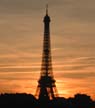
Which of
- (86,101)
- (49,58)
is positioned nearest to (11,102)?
(49,58)

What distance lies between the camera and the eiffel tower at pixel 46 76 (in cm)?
11216

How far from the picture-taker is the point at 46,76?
115m

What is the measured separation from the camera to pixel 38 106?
4601 inches

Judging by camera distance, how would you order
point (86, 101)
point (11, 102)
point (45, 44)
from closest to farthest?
1. point (45, 44)
2. point (11, 102)
3. point (86, 101)

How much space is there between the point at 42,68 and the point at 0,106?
10174 millimetres

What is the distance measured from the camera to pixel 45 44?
112250mm

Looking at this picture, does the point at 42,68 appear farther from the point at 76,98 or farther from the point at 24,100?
the point at 76,98

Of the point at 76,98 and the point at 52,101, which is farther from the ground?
the point at 76,98

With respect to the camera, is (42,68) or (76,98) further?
(76,98)

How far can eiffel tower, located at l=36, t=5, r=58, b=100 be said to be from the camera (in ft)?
368

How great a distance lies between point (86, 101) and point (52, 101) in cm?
3042

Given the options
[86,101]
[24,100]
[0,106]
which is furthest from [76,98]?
[0,106]

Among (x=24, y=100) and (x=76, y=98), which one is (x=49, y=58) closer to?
(x=24, y=100)

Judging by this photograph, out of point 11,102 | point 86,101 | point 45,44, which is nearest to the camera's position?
point 45,44
